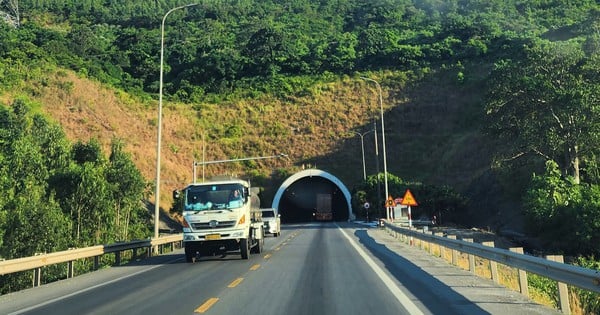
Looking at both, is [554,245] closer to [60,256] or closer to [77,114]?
[60,256]

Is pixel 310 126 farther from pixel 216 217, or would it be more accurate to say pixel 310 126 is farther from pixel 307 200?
pixel 216 217

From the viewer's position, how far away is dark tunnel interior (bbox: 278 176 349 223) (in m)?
81.0

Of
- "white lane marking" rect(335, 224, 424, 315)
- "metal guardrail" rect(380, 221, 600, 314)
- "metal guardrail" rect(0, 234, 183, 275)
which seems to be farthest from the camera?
"metal guardrail" rect(0, 234, 183, 275)

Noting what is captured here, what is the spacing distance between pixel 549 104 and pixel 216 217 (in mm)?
31128

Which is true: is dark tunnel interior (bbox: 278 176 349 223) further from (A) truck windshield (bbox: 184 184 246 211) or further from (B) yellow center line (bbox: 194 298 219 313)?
(B) yellow center line (bbox: 194 298 219 313)

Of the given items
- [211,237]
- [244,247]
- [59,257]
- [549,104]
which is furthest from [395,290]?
[549,104]

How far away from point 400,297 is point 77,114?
66870 millimetres

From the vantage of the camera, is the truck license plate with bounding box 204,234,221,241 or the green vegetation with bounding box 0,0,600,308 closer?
the truck license plate with bounding box 204,234,221,241

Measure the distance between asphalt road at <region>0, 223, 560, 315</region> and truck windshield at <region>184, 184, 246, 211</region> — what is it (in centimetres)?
220

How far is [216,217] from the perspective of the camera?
1764 centimetres

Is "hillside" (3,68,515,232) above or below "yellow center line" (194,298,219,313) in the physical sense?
above

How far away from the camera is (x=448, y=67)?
99.4m

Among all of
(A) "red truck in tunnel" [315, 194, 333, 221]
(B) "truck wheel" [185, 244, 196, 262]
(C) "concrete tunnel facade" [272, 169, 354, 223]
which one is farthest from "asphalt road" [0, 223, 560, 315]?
(C) "concrete tunnel facade" [272, 169, 354, 223]

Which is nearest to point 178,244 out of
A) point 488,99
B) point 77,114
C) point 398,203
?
point 398,203
